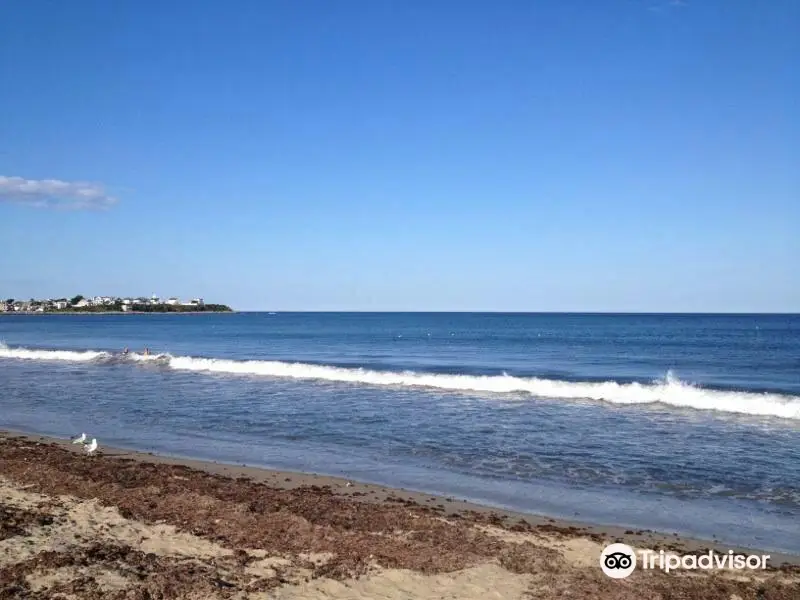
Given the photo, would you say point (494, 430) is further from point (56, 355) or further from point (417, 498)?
point (56, 355)

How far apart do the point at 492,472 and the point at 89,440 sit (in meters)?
9.32

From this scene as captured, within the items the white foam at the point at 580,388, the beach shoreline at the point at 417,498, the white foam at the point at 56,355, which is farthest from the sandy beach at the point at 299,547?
→ the white foam at the point at 56,355

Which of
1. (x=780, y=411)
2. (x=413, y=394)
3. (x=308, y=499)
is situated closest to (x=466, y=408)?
(x=413, y=394)

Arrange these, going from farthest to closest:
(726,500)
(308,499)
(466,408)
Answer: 1. (466,408)
2. (726,500)
3. (308,499)

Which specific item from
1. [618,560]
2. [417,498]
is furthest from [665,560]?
[417,498]

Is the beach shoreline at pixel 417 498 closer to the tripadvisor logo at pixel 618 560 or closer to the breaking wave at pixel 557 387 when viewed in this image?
the tripadvisor logo at pixel 618 560

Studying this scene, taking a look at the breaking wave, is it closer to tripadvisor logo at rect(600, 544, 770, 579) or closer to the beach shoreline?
the beach shoreline

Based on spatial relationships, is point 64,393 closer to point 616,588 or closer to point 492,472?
point 492,472

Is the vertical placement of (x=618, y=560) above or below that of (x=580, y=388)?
above

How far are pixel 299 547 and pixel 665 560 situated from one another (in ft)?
14.5

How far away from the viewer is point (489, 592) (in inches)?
259

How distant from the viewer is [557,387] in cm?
2600

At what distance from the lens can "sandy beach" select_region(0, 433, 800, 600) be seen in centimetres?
655

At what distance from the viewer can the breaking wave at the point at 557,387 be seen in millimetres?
21766
